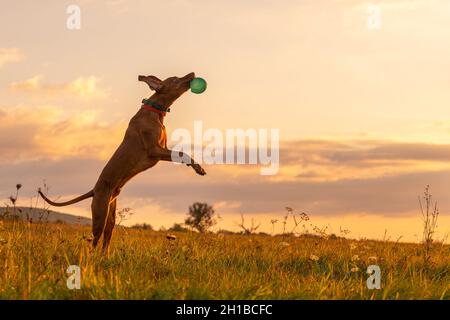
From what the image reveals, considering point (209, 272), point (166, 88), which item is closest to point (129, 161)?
point (166, 88)

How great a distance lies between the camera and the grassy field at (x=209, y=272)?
202 inches

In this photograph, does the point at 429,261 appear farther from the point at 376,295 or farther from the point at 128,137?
the point at 128,137

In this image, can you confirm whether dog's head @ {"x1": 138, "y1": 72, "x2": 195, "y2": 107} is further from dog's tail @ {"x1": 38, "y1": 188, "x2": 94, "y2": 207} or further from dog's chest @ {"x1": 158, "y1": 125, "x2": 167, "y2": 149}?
dog's tail @ {"x1": 38, "y1": 188, "x2": 94, "y2": 207}

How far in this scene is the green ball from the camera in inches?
398

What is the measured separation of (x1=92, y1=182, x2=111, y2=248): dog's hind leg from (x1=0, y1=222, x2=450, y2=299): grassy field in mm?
282

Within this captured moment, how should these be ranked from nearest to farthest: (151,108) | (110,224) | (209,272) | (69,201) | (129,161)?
(209,272) < (129,161) < (110,224) < (151,108) < (69,201)

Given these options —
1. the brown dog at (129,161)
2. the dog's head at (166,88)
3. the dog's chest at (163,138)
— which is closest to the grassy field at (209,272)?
Answer: the brown dog at (129,161)

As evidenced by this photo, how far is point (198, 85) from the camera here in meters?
10.1

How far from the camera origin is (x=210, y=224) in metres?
11.2

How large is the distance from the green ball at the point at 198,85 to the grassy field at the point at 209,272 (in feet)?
8.12

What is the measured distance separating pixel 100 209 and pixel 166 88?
7.15 ft

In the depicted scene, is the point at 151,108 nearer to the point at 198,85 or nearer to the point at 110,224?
the point at 198,85
